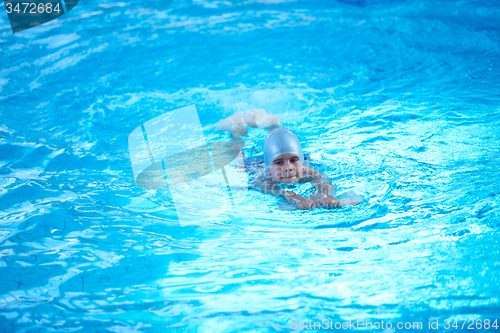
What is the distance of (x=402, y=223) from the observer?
12.4ft

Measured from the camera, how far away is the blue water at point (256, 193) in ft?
9.79

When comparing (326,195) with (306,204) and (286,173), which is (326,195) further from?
(286,173)

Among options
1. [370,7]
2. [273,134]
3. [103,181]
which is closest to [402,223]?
[273,134]

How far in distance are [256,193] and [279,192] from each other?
0.91 feet

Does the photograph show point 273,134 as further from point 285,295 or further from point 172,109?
point 172,109

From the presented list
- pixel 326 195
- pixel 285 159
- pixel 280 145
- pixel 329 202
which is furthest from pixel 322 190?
pixel 280 145

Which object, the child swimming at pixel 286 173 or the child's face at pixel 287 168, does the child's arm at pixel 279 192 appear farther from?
the child's face at pixel 287 168

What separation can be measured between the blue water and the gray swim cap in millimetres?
565

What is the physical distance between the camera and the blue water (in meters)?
2.98

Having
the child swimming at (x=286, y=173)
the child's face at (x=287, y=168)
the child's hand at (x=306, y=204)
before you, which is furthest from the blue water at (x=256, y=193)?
the child's face at (x=287, y=168)

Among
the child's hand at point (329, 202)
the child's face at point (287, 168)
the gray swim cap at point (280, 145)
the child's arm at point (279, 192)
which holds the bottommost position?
the child's hand at point (329, 202)

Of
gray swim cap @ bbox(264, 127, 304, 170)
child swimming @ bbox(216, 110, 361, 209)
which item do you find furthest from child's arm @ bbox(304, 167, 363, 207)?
gray swim cap @ bbox(264, 127, 304, 170)

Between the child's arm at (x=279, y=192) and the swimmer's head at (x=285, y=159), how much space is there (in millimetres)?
107

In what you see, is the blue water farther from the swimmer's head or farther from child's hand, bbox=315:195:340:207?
the swimmer's head
